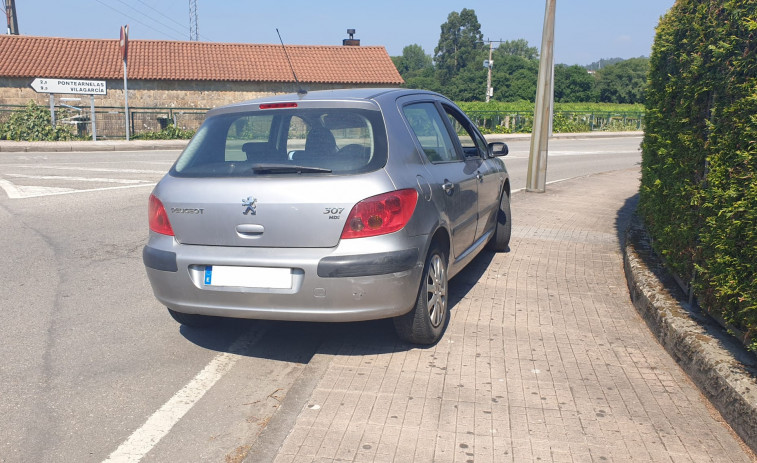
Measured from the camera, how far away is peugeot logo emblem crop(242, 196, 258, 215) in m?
4.14

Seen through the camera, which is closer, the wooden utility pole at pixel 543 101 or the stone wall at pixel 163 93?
the wooden utility pole at pixel 543 101

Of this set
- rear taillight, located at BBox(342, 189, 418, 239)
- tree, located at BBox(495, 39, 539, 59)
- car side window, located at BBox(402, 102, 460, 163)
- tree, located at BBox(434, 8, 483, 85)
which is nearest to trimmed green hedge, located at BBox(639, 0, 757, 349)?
car side window, located at BBox(402, 102, 460, 163)

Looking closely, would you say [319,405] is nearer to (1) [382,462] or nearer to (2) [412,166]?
(1) [382,462]

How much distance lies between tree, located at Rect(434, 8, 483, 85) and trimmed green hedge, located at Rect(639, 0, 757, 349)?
129 meters

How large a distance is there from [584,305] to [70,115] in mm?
28262

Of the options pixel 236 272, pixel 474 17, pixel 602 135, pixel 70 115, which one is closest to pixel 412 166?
pixel 236 272

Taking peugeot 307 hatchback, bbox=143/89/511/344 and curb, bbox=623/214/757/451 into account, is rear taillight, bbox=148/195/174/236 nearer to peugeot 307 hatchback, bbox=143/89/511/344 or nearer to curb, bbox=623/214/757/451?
peugeot 307 hatchback, bbox=143/89/511/344

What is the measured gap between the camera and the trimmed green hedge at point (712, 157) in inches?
147

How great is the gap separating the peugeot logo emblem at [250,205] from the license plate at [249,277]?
1.09 feet

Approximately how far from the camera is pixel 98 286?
6188 millimetres

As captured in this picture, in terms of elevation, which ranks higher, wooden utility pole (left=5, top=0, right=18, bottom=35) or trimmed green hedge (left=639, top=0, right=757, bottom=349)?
wooden utility pole (left=5, top=0, right=18, bottom=35)

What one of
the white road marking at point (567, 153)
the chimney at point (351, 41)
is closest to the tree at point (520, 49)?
the chimney at point (351, 41)

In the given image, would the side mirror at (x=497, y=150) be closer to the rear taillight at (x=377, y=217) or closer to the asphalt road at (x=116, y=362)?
the asphalt road at (x=116, y=362)

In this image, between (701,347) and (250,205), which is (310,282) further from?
(701,347)
